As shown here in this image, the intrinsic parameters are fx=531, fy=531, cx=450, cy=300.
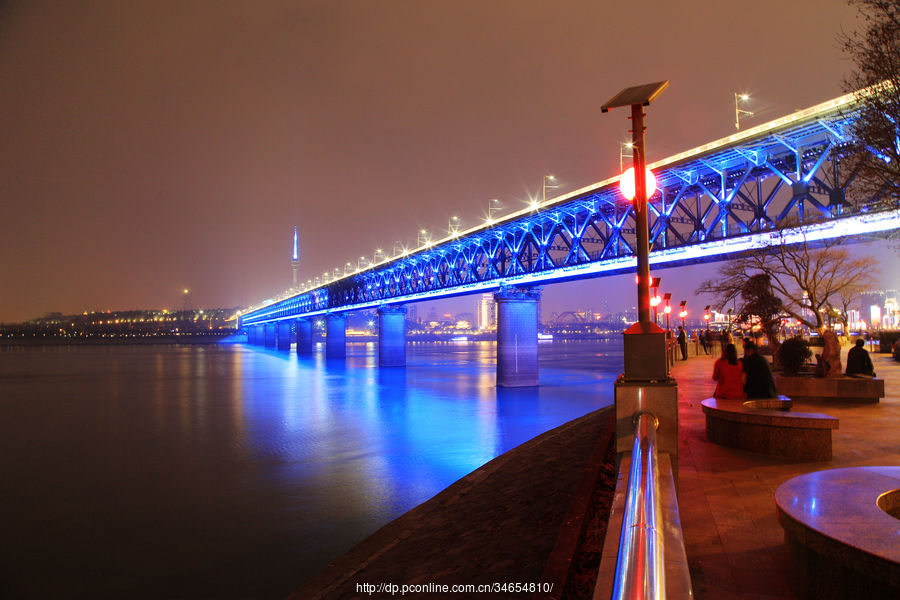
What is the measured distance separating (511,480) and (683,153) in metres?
26.9

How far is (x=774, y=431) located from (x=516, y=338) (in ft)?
141

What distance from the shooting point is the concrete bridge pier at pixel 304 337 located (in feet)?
432

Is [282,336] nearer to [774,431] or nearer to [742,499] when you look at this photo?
[774,431]

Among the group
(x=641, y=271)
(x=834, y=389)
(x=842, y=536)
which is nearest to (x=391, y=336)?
(x=834, y=389)

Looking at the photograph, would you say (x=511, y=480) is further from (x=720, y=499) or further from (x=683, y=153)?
(x=683, y=153)

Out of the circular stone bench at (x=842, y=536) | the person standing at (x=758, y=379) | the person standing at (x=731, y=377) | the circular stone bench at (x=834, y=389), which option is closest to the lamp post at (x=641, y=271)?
the circular stone bench at (x=842, y=536)

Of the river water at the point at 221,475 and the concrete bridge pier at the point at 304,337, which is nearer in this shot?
the river water at the point at 221,475

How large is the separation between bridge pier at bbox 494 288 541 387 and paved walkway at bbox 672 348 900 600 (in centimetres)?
3890

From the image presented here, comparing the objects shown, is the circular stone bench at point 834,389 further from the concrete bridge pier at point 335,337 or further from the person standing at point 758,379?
the concrete bridge pier at point 335,337

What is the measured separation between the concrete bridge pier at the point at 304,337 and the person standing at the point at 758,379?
124855 mm

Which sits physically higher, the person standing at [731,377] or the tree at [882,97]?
the tree at [882,97]

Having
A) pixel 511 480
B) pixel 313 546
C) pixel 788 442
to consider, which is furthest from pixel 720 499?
pixel 313 546

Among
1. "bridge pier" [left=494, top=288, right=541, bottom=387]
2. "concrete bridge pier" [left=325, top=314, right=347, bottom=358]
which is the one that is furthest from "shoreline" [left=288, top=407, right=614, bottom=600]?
"concrete bridge pier" [left=325, top=314, right=347, bottom=358]

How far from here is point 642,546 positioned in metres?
2.59
